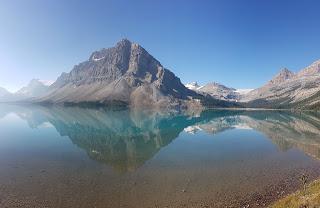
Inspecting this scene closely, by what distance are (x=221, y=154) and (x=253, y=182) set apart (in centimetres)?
2781

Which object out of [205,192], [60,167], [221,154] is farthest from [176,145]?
[205,192]

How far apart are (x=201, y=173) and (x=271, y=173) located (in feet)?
47.4

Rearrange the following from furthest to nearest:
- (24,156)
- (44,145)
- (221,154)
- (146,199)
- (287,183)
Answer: (44,145) → (221,154) → (24,156) → (287,183) → (146,199)

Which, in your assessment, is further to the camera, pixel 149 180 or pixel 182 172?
pixel 182 172

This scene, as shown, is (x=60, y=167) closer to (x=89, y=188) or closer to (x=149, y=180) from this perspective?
(x=89, y=188)

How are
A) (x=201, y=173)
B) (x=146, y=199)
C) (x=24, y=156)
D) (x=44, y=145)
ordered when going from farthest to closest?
(x=44, y=145)
(x=24, y=156)
(x=201, y=173)
(x=146, y=199)

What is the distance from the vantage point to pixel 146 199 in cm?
4228

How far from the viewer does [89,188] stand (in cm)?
4669

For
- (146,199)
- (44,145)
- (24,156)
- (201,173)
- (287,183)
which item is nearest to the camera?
(146,199)

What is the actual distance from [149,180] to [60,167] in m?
20.9

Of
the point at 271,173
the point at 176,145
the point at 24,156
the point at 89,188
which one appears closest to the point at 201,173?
the point at 271,173

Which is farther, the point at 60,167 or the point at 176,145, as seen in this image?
the point at 176,145

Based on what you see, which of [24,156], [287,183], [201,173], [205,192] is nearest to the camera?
[205,192]

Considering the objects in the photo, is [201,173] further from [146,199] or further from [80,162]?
[80,162]
